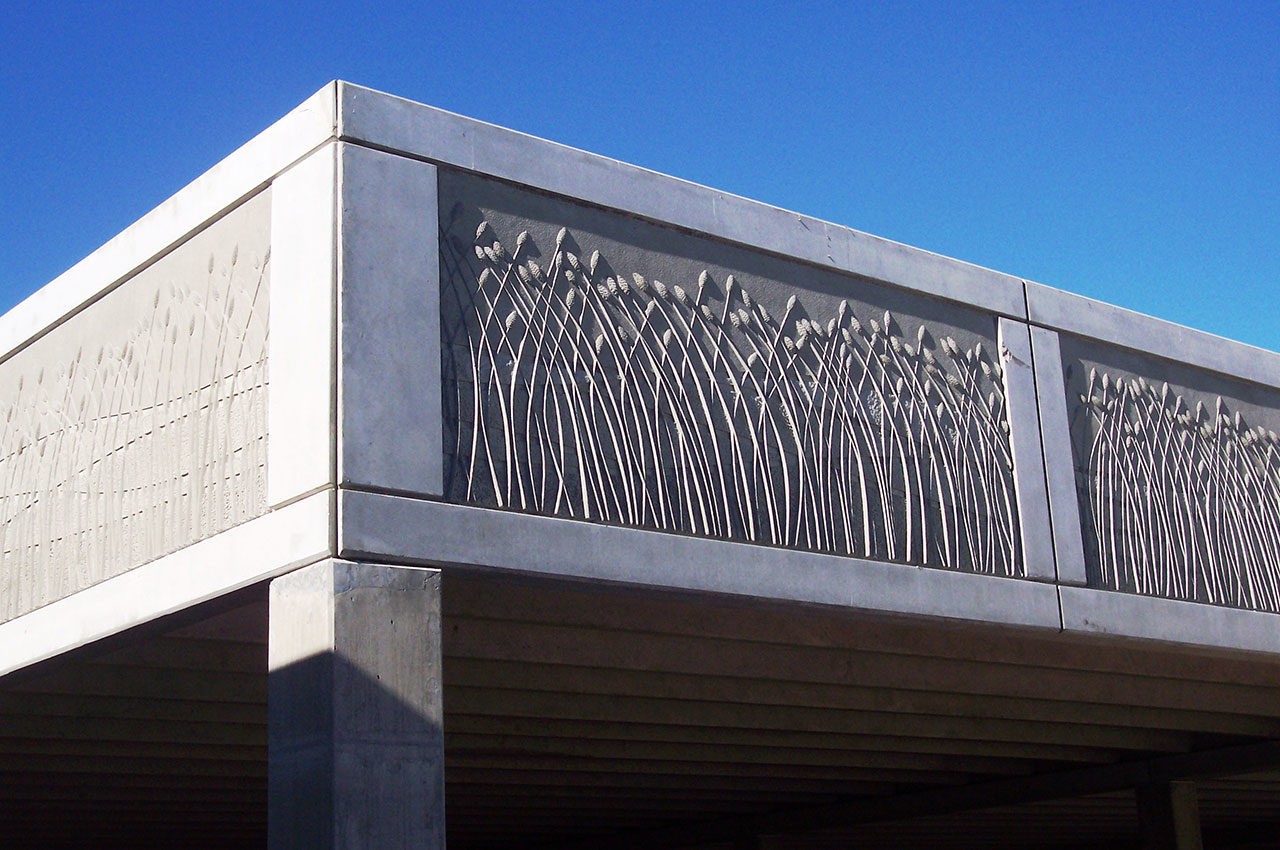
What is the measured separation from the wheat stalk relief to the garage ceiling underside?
1.56ft

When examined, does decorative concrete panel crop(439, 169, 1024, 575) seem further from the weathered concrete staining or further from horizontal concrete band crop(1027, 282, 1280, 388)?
horizontal concrete band crop(1027, 282, 1280, 388)

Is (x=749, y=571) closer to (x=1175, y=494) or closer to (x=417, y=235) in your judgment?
(x=417, y=235)

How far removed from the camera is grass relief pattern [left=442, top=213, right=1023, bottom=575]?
718 centimetres

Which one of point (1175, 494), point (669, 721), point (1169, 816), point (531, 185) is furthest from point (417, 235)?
point (1169, 816)

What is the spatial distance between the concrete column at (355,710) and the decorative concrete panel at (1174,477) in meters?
4.75

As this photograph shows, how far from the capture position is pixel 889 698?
37.5 feet

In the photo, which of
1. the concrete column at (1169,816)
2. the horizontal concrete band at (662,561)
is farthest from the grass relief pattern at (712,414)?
the concrete column at (1169,816)

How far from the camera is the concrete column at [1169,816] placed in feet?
46.3

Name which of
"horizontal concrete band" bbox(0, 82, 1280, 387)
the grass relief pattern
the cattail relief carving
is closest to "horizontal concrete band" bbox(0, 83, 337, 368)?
"horizontal concrete band" bbox(0, 82, 1280, 387)

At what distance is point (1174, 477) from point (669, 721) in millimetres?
3795

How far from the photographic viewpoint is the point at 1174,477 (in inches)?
408

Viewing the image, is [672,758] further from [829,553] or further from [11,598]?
[11,598]

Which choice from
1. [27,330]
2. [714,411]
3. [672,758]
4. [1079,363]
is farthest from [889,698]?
[27,330]

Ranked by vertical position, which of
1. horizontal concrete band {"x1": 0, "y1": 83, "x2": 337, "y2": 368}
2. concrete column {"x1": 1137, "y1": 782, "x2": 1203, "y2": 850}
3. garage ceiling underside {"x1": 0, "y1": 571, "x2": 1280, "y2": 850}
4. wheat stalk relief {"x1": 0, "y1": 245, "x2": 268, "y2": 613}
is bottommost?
concrete column {"x1": 1137, "y1": 782, "x2": 1203, "y2": 850}
